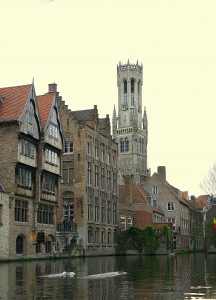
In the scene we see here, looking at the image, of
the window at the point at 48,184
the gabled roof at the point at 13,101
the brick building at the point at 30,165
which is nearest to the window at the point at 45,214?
the brick building at the point at 30,165

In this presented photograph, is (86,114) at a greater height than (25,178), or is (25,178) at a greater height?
(86,114)

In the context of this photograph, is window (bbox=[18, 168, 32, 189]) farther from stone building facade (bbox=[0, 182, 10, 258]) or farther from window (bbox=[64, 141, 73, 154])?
window (bbox=[64, 141, 73, 154])

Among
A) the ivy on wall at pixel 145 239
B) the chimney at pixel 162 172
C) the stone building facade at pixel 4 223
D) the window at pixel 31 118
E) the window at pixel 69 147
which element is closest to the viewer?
the stone building facade at pixel 4 223

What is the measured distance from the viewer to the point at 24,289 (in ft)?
57.5

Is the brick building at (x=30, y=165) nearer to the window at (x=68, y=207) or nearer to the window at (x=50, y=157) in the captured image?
the window at (x=50, y=157)

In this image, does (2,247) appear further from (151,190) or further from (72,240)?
(151,190)

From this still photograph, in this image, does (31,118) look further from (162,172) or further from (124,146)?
(124,146)

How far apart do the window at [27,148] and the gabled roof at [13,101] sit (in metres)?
2.47

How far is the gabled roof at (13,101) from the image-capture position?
4741 cm

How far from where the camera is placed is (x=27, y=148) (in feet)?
160

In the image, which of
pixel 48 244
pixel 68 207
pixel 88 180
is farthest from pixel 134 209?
pixel 48 244

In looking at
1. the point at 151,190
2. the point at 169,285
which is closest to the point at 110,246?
the point at 151,190

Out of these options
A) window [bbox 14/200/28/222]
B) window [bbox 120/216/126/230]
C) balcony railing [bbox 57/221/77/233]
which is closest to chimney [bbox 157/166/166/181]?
window [bbox 120/216/126/230]

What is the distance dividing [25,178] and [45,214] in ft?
21.7
